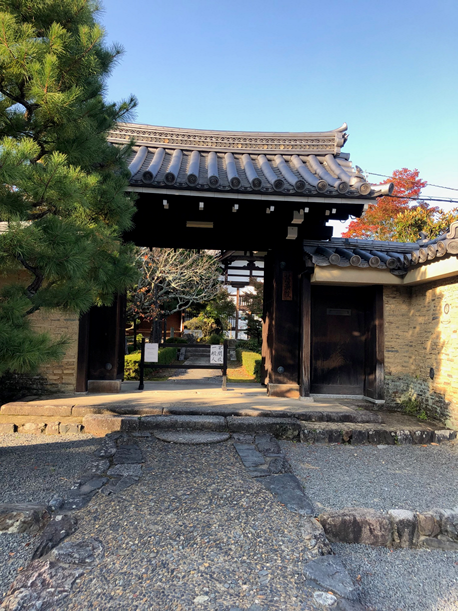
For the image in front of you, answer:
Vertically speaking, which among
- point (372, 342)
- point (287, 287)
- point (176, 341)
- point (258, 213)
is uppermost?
point (258, 213)

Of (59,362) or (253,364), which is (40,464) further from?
(253,364)

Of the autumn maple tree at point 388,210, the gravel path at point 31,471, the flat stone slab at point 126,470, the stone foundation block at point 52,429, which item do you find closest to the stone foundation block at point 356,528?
the flat stone slab at point 126,470

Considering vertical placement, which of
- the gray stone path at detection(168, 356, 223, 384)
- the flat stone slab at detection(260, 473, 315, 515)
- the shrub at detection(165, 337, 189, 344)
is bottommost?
the gray stone path at detection(168, 356, 223, 384)

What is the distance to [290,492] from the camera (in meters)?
3.43

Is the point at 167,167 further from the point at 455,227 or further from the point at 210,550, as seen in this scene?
the point at 210,550

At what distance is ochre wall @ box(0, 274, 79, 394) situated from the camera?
21.8 ft

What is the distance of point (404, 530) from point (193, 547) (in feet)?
5.59

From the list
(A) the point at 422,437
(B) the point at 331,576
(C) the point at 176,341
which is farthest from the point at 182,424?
(C) the point at 176,341

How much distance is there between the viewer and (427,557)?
2945 millimetres

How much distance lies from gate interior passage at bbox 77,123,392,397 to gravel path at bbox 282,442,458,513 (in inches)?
78.9

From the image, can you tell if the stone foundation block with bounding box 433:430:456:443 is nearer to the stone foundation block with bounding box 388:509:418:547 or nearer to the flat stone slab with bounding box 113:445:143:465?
the stone foundation block with bounding box 388:509:418:547

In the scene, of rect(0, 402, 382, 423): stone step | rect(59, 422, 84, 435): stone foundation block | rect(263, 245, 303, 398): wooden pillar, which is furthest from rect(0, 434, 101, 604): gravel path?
rect(263, 245, 303, 398): wooden pillar

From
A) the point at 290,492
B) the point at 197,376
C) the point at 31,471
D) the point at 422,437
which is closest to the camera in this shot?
the point at 290,492

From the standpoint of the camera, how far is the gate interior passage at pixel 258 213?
593 centimetres
